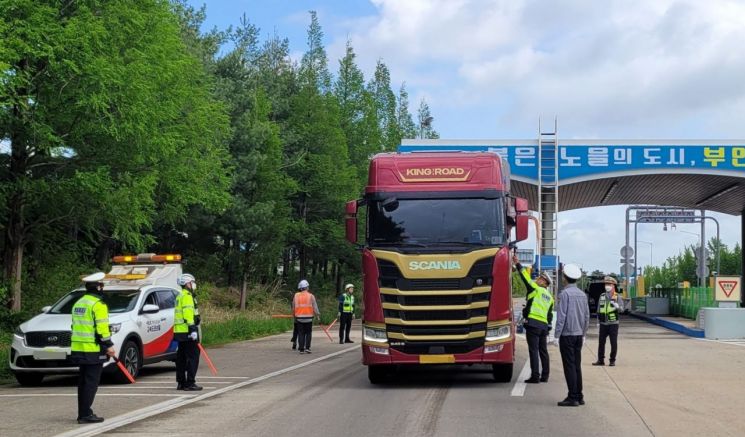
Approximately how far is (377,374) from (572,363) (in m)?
3.90

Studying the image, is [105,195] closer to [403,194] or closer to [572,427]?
[403,194]

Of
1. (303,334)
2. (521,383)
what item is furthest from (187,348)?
(303,334)

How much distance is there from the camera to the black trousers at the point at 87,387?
11.3 metres

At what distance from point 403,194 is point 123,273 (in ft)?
25.2

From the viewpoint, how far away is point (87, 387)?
1136 cm

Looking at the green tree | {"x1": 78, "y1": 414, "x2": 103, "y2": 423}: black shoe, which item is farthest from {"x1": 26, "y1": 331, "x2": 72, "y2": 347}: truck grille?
the green tree

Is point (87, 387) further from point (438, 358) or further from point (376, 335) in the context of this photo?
point (438, 358)

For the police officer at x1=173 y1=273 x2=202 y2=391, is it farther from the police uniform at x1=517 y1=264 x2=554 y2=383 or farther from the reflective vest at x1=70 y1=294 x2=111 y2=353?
the police uniform at x1=517 y1=264 x2=554 y2=383

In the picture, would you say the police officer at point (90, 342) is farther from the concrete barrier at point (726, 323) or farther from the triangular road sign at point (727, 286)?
the triangular road sign at point (727, 286)

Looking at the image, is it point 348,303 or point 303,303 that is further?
point 348,303

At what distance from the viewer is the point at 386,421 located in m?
11.2

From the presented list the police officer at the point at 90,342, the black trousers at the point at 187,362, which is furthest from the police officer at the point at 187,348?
the police officer at the point at 90,342

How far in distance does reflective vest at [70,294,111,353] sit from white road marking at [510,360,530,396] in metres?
6.06

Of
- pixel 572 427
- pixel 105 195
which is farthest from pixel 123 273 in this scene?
pixel 572 427
